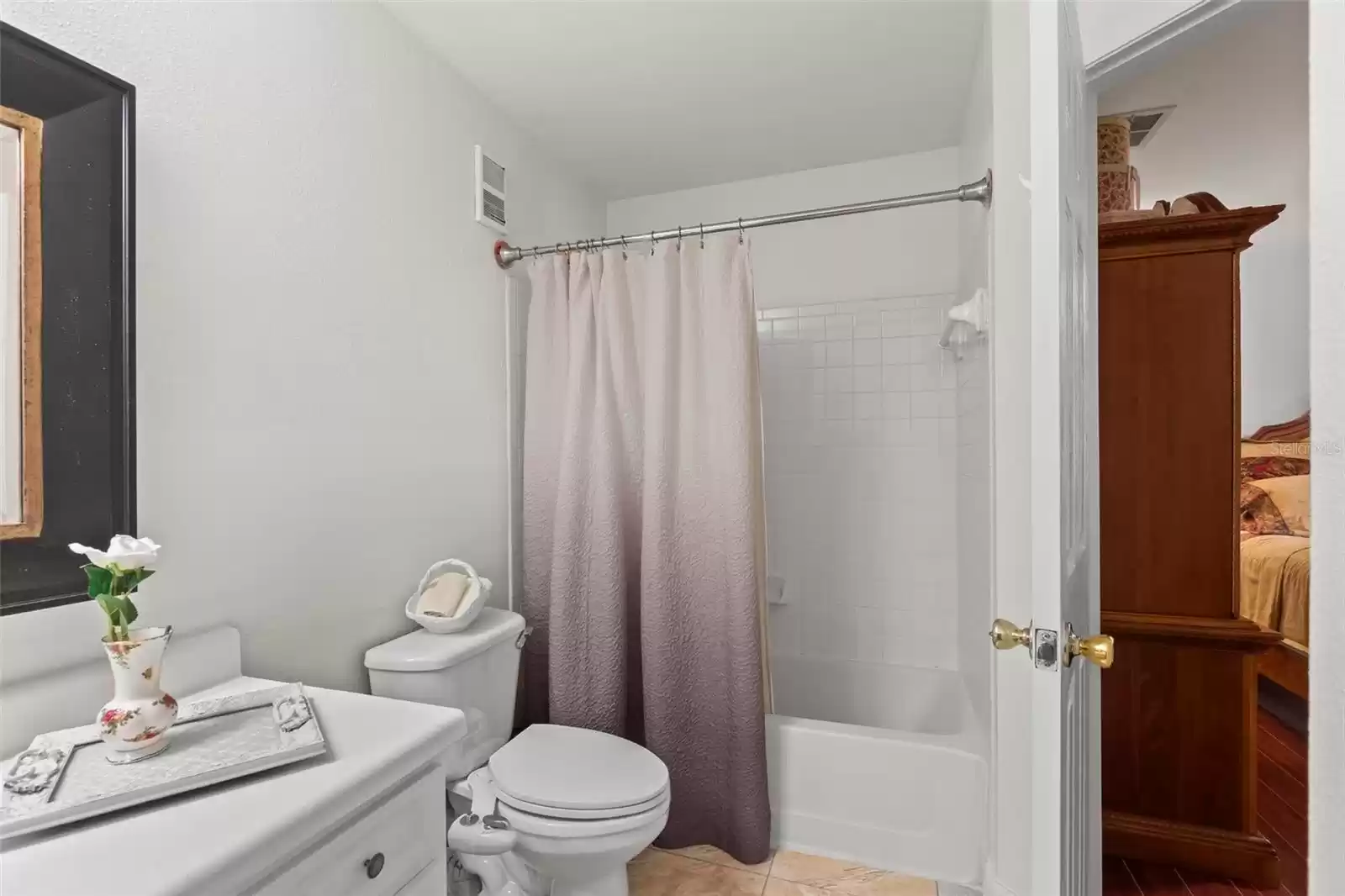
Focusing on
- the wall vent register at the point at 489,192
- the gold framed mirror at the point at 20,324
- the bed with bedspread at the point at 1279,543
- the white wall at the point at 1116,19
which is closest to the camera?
the gold framed mirror at the point at 20,324

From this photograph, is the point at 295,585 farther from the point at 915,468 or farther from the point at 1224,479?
the point at 1224,479

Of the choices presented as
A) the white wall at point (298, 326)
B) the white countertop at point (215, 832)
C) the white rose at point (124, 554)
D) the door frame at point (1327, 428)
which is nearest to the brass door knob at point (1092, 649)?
the door frame at point (1327, 428)

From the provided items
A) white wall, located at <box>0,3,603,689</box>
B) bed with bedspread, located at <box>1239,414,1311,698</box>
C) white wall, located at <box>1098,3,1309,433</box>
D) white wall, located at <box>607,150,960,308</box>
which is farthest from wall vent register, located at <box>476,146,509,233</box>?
bed with bedspread, located at <box>1239,414,1311,698</box>

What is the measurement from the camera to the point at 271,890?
0.72m

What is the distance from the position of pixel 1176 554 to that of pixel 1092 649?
129 centimetres

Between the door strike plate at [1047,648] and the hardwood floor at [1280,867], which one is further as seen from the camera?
the hardwood floor at [1280,867]

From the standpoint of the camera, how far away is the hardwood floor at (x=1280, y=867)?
1.72 m

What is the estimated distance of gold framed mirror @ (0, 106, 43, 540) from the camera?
0.91 meters

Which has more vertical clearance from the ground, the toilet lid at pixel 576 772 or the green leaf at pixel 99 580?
the green leaf at pixel 99 580

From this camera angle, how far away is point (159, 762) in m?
0.82

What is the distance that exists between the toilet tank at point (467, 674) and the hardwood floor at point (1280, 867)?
1629 millimetres

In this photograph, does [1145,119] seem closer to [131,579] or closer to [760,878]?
[760,878]

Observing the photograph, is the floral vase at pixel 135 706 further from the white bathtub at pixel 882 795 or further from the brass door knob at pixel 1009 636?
the white bathtub at pixel 882 795

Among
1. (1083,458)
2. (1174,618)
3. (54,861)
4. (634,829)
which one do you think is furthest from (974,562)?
(54,861)
